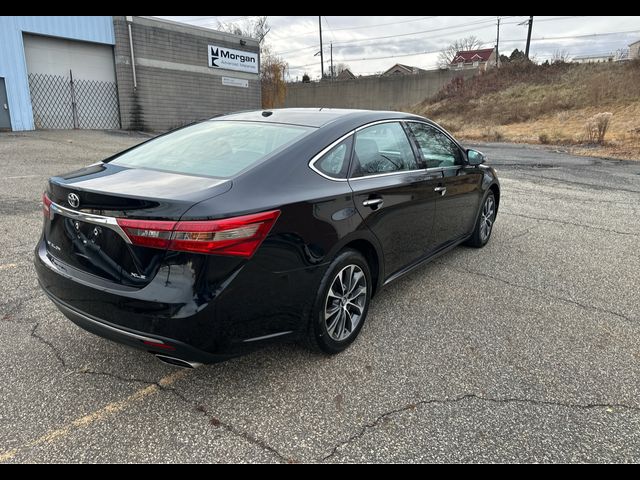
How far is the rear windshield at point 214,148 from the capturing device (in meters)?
2.86

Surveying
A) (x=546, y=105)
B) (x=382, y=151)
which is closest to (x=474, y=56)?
(x=546, y=105)

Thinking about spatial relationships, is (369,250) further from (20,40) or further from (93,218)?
(20,40)

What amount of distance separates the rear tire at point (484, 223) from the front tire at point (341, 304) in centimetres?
238

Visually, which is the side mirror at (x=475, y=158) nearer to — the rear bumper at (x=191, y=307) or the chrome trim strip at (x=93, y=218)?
the rear bumper at (x=191, y=307)

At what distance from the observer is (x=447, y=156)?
14.8 feet

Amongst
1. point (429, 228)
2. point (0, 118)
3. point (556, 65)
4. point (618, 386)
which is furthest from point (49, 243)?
point (556, 65)

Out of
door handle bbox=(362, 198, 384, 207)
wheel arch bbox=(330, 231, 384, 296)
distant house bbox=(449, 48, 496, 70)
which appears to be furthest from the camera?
distant house bbox=(449, 48, 496, 70)

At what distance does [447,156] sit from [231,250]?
288cm

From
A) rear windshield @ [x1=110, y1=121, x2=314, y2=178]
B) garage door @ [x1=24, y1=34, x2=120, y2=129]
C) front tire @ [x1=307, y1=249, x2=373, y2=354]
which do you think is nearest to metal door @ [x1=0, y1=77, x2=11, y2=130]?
garage door @ [x1=24, y1=34, x2=120, y2=129]

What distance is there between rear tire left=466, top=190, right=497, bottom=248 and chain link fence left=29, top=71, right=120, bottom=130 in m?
17.9

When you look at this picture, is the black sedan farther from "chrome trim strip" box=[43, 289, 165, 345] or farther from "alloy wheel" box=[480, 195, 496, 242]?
"alloy wheel" box=[480, 195, 496, 242]

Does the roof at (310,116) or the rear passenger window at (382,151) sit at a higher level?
the roof at (310,116)

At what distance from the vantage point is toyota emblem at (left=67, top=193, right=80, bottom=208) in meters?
2.50

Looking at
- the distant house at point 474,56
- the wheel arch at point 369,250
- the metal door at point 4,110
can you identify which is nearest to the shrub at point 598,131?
the wheel arch at point 369,250
